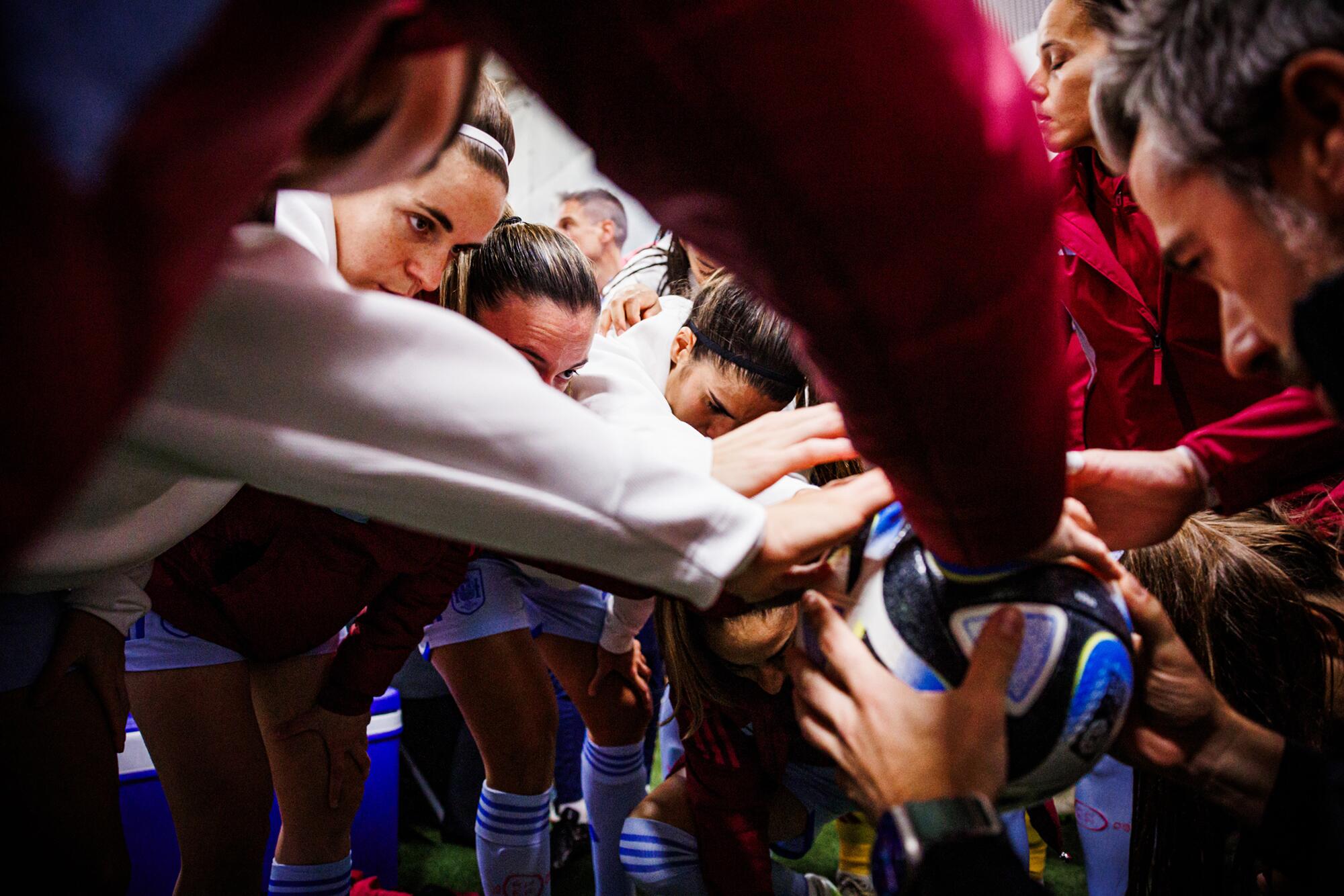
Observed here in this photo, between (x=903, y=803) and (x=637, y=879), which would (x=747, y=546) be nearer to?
(x=903, y=803)

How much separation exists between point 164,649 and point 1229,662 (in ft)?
6.30

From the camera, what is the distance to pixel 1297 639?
1.53 m

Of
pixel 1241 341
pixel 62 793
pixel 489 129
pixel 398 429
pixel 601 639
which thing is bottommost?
pixel 601 639

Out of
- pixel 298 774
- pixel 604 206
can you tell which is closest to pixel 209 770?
pixel 298 774

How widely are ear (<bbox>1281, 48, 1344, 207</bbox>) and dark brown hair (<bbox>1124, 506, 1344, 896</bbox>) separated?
0.98 metres

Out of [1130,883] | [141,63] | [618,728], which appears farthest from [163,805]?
[141,63]

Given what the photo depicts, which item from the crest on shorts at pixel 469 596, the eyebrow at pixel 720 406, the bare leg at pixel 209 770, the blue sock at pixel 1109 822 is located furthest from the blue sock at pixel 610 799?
the blue sock at pixel 1109 822

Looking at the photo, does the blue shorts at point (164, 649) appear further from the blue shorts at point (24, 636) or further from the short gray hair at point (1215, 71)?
the short gray hair at point (1215, 71)

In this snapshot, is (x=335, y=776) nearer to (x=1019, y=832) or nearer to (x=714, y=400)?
(x=714, y=400)

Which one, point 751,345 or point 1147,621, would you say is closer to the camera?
point 1147,621

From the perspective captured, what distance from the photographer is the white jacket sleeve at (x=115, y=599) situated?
4.41ft

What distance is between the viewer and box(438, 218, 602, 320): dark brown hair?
198 cm

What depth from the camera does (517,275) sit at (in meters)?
2.00

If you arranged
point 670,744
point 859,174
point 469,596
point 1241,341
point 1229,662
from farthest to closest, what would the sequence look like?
1. point 670,744
2. point 469,596
3. point 1229,662
4. point 1241,341
5. point 859,174
